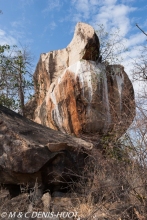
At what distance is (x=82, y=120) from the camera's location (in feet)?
34.9

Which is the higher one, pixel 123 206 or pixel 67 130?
pixel 67 130

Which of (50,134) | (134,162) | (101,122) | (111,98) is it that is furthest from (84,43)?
(134,162)

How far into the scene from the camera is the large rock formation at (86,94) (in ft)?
34.6

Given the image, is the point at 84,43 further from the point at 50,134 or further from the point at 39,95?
the point at 50,134

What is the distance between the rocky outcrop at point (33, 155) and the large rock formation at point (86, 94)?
279 cm

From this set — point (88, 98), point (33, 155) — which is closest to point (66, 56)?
point (88, 98)

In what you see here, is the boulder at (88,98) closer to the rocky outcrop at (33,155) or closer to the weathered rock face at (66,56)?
the weathered rock face at (66,56)

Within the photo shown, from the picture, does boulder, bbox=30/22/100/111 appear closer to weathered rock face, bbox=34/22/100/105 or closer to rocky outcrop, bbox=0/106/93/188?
weathered rock face, bbox=34/22/100/105

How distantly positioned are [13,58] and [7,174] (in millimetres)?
7014

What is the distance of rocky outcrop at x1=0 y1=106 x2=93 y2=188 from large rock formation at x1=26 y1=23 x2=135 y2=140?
2.79 metres

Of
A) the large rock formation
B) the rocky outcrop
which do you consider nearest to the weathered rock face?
the large rock formation

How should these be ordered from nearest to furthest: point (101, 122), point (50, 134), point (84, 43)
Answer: point (50, 134), point (101, 122), point (84, 43)

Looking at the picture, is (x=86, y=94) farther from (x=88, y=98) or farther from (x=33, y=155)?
(x=33, y=155)

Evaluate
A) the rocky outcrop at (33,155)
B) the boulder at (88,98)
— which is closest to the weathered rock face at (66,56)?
the boulder at (88,98)
